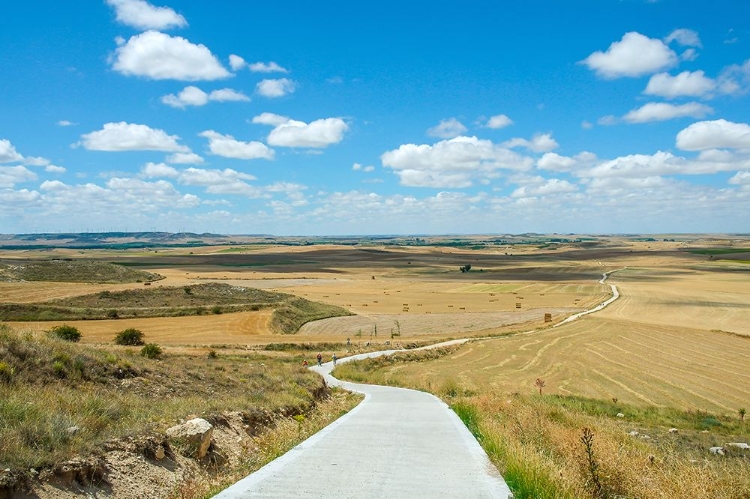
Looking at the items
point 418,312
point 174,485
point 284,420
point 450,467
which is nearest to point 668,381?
point 284,420

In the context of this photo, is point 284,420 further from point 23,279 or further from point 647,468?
point 23,279

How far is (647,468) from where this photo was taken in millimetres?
7340

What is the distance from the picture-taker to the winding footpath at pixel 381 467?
6.58 m

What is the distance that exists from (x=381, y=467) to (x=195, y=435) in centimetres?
295

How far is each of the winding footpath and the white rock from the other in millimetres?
1349

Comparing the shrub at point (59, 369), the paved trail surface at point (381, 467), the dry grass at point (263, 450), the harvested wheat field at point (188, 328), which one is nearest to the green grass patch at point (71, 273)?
the harvested wheat field at point (188, 328)

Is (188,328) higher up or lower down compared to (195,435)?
lower down

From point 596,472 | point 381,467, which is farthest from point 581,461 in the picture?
point 381,467

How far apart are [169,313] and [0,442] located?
64.7 m

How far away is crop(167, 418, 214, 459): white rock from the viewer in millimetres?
8711

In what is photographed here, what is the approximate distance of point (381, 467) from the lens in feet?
26.0

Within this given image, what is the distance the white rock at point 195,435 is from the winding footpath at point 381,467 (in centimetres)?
135

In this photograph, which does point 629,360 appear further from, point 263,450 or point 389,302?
point 389,302

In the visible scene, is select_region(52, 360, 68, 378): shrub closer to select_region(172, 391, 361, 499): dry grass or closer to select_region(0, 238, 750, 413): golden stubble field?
select_region(172, 391, 361, 499): dry grass
